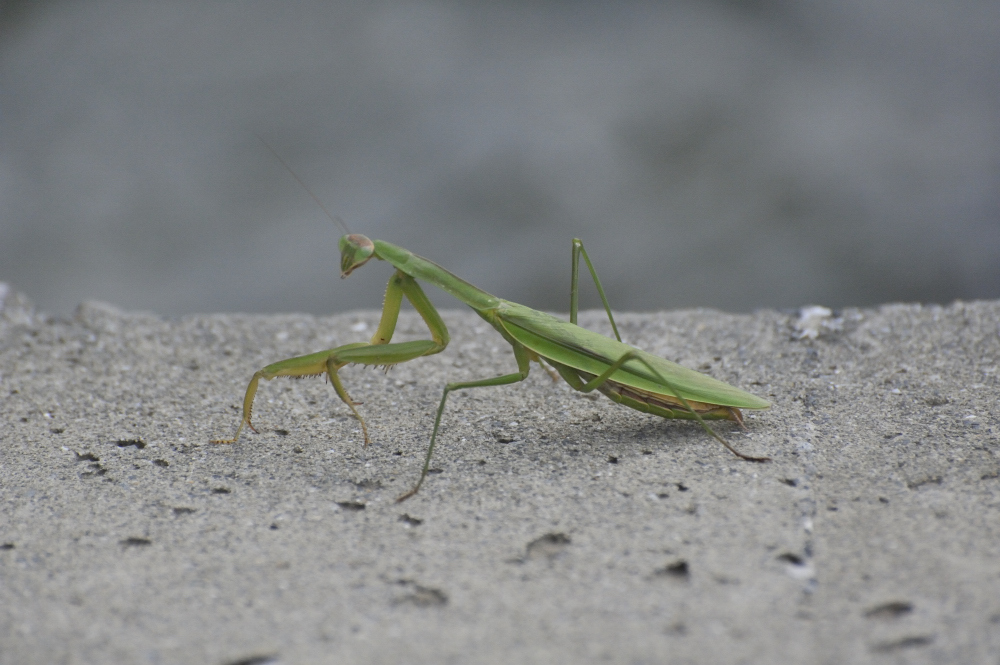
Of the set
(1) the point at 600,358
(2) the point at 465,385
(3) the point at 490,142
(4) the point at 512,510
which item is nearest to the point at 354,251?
(2) the point at 465,385

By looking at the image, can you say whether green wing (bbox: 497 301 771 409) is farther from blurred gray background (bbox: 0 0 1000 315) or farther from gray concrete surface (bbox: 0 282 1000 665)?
blurred gray background (bbox: 0 0 1000 315)

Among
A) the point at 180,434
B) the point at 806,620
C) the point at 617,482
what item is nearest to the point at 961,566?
the point at 806,620

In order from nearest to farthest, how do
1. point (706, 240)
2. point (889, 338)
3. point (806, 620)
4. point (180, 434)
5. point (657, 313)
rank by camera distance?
point (806, 620), point (180, 434), point (889, 338), point (657, 313), point (706, 240)

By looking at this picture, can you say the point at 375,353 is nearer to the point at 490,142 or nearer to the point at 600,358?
the point at 600,358

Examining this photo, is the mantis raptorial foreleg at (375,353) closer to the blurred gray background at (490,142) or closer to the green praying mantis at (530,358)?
the green praying mantis at (530,358)

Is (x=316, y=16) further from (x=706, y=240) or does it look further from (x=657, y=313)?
(x=657, y=313)

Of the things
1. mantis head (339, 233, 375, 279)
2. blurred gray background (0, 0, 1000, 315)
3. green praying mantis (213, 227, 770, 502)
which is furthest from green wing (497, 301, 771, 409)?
blurred gray background (0, 0, 1000, 315)
